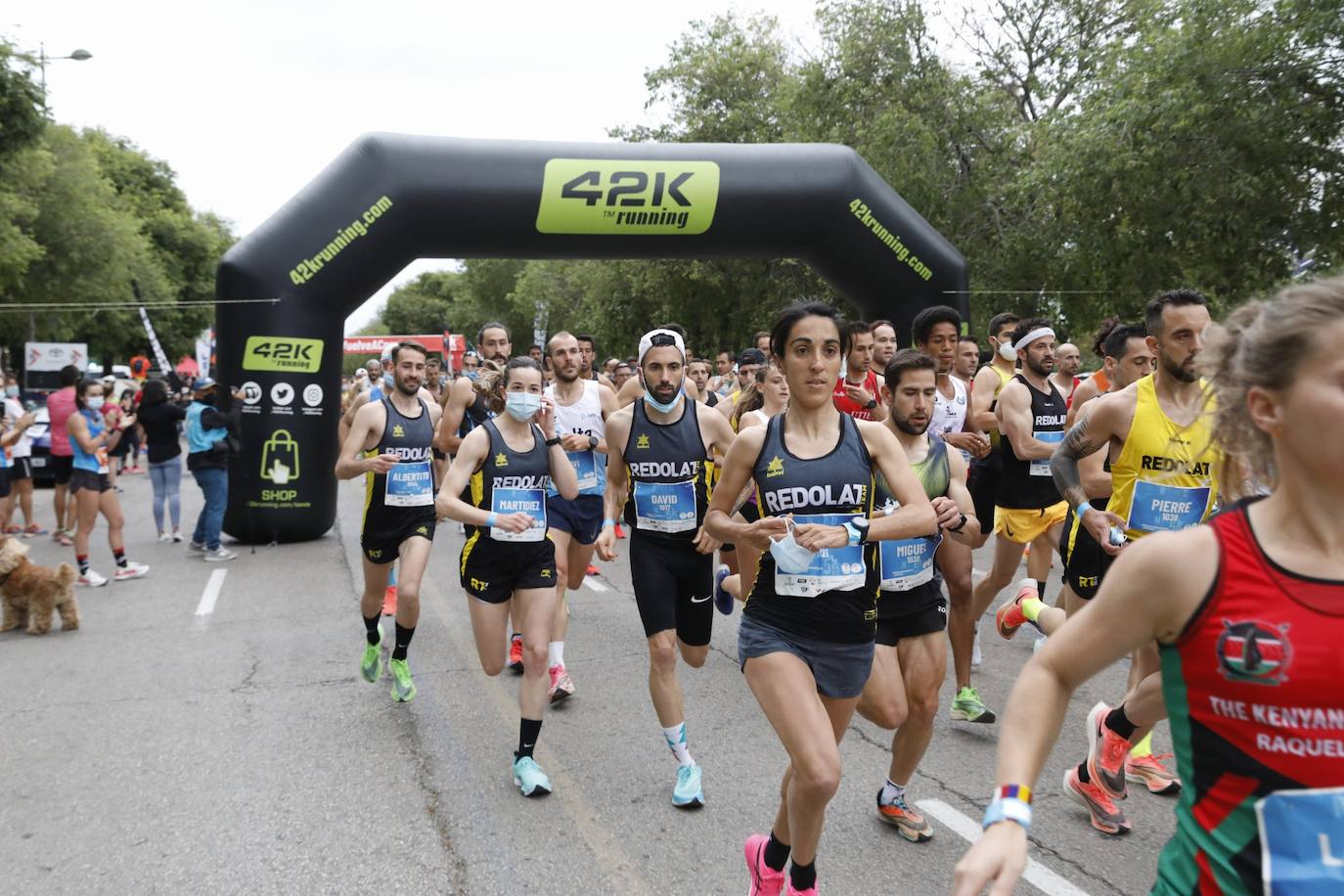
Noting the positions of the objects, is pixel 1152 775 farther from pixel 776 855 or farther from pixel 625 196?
pixel 625 196

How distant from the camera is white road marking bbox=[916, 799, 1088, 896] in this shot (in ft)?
12.0

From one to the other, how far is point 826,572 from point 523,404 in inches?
94.0

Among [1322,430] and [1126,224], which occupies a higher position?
[1126,224]

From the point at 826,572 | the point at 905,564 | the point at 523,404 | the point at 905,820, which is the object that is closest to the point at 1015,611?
the point at 905,564

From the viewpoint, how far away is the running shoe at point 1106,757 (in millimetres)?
4133

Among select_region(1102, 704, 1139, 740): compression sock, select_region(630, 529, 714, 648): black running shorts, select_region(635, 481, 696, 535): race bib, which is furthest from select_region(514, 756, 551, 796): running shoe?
select_region(1102, 704, 1139, 740): compression sock

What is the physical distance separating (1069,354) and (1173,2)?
26.6ft

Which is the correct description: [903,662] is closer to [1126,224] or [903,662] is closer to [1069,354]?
[1069,354]

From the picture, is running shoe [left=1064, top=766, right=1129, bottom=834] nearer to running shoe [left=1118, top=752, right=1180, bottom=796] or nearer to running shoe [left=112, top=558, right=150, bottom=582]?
running shoe [left=1118, top=752, right=1180, bottom=796]

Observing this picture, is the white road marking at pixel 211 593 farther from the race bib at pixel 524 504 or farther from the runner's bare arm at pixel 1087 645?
the runner's bare arm at pixel 1087 645

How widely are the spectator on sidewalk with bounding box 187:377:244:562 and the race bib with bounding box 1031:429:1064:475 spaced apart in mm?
8378

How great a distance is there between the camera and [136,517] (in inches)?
574

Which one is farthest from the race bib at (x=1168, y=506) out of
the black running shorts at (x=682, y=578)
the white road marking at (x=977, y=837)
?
the black running shorts at (x=682, y=578)

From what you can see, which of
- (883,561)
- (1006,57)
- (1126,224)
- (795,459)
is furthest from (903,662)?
(1006,57)
